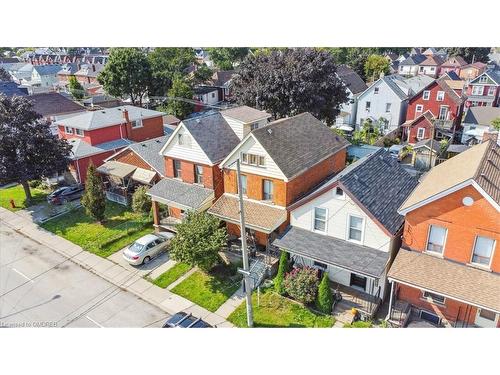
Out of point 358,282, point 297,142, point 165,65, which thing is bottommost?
point 358,282

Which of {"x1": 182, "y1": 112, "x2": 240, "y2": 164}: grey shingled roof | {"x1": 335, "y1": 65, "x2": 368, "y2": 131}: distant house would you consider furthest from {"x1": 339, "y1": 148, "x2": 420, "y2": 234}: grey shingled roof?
{"x1": 335, "y1": 65, "x2": 368, "y2": 131}: distant house

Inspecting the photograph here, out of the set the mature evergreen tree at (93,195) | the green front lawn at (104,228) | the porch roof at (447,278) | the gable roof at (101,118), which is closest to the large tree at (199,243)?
the green front lawn at (104,228)

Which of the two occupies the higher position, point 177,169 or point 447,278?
point 177,169

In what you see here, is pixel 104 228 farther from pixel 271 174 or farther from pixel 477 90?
pixel 477 90

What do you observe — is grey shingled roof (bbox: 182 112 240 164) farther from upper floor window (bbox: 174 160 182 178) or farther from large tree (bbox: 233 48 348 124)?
large tree (bbox: 233 48 348 124)

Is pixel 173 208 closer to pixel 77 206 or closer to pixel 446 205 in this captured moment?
pixel 77 206

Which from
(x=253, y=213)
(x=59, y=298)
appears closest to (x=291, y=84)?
(x=253, y=213)

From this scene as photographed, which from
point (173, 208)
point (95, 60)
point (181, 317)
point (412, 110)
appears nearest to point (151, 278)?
point (181, 317)
